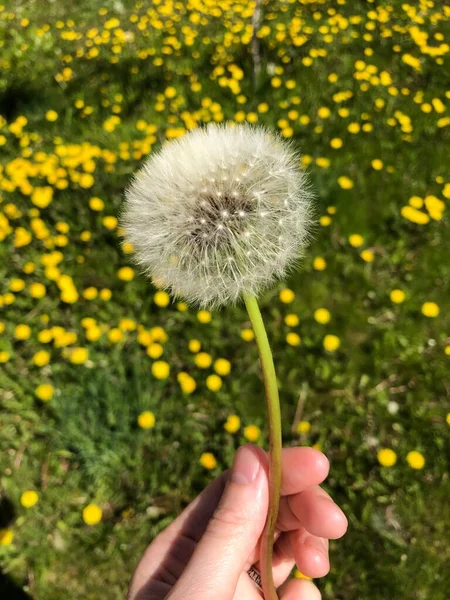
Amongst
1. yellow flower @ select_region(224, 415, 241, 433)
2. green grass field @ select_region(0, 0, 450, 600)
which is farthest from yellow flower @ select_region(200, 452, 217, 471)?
yellow flower @ select_region(224, 415, 241, 433)

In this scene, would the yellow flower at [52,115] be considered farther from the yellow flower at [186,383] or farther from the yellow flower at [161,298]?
the yellow flower at [186,383]

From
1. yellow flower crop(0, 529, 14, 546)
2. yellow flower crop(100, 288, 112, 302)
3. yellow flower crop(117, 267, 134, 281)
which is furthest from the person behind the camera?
yellow flower crop(117, 267, 134, 281)

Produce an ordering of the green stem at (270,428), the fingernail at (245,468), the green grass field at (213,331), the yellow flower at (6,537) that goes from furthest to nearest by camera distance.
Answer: the green grass field at (213,331) → the yellow flower at (6,537) → the fingernail at (245,468) → the green stem at (270,428)

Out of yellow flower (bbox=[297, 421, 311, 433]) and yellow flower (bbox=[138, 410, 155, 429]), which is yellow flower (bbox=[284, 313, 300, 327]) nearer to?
yellow flower (bbox=[297, 421, 311, 433])

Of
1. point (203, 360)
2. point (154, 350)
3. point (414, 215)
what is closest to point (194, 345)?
point (203, 360)

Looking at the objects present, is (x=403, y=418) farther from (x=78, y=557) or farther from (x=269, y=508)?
(x=78, y=557)

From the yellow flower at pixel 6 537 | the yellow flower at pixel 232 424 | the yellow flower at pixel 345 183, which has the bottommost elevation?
the yellow flower at pixel 6 537

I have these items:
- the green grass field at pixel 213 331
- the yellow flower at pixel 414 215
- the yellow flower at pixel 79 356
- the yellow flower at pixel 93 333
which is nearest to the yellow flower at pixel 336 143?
the green grass field at pixel 213 331
